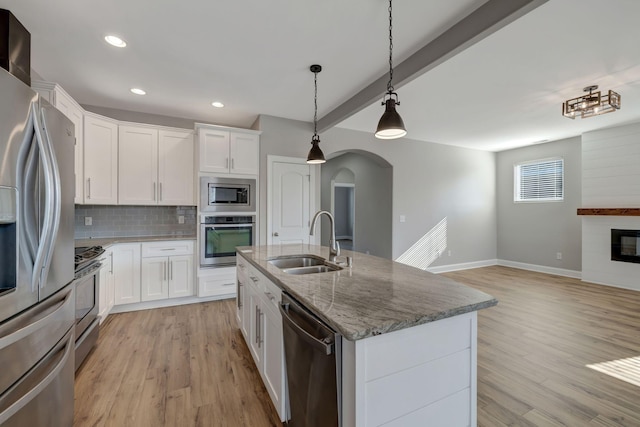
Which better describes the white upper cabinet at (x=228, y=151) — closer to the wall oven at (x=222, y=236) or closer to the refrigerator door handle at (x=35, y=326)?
the wall oven at (x=222, y=236)

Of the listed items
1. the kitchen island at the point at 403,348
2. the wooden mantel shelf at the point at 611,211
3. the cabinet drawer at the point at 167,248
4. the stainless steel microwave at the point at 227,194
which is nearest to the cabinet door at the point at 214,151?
the stainless steel microwave at the point at 227,194

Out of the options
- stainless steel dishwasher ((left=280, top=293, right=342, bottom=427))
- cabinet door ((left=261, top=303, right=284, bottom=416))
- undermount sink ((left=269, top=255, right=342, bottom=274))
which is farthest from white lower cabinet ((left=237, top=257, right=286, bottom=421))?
undermount sink ((left=269, top=255, right=342, bottom=274))

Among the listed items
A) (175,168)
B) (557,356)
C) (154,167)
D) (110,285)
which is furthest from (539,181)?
(110,285)

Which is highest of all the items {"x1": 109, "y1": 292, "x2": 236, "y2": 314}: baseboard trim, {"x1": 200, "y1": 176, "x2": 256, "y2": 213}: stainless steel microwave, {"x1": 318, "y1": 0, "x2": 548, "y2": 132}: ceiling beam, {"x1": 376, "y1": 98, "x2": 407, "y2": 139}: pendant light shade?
{"x1": 318, "y1": 0, "x2": 548, "y2": 132}: ceiling beam

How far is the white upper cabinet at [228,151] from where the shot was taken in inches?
144

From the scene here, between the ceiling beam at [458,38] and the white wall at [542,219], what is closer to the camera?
the ceiling beam at [458,38]

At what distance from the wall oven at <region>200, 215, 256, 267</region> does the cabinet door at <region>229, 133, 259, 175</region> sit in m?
0.67

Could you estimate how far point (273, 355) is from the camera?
163cm

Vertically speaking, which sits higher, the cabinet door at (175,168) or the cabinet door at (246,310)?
the cabinet door at (175,168)

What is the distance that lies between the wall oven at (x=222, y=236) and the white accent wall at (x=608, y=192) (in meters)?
5.81

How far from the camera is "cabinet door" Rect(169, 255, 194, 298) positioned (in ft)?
11.7

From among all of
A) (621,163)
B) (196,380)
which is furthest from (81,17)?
(621,163)

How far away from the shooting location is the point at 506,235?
630cm

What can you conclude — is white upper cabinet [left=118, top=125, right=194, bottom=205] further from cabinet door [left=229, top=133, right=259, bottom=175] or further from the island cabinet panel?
the island cabinet panel
